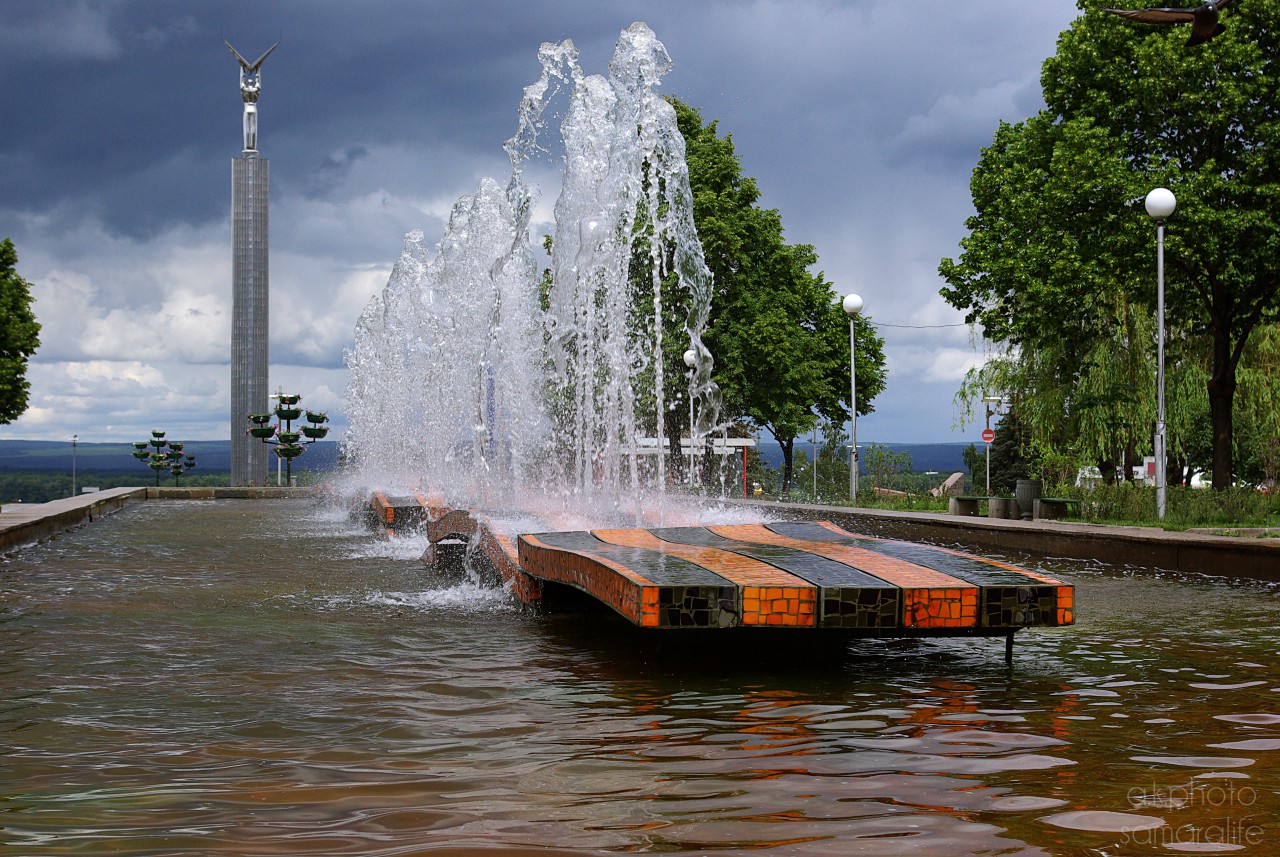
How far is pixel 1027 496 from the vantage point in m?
18.6

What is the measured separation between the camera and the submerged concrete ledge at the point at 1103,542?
37.5 ft

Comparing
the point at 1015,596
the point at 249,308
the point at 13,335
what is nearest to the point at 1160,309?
the point at 1015,596

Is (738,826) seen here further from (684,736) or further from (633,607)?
(633,607)

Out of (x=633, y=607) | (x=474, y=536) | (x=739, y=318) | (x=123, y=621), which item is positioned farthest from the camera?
(x=739, y=318)

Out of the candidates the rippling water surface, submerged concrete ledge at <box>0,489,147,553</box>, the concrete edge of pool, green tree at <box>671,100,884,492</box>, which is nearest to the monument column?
green tree at <box>671,100,884,492</box>

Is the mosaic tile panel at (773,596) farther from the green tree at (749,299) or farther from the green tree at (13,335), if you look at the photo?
the green tree at (13,335)

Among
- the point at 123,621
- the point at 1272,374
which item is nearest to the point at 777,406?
the point at 1272,374

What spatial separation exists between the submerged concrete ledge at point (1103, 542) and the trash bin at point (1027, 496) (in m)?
1.49

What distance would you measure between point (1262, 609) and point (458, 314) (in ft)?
45.3

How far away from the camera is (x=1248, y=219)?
20719 millimetres

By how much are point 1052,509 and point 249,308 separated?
4214cm

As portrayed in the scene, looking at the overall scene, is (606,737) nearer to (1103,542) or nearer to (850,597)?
(850,597)

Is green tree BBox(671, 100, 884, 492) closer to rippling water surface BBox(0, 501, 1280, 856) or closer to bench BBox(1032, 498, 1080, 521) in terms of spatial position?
bench BBox(1032, 498, 1080, 521)

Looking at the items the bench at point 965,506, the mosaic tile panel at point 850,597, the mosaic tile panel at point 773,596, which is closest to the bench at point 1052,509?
the bench at point 965,506
